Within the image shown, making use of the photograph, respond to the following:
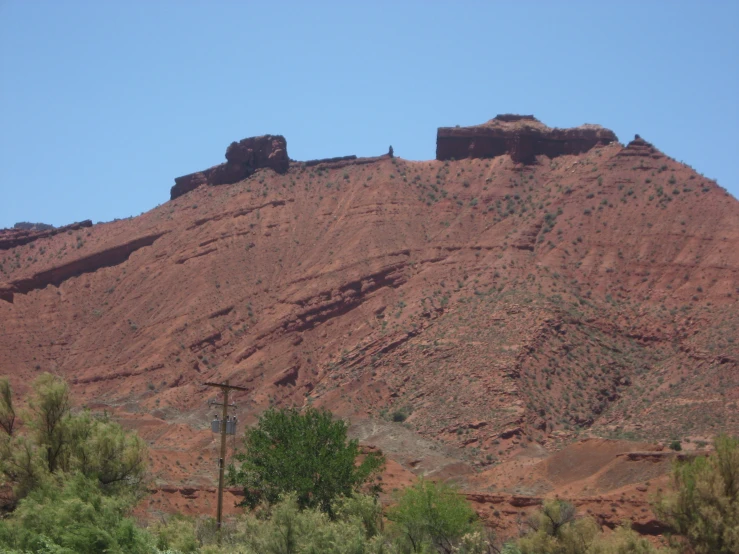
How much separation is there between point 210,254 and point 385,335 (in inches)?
890

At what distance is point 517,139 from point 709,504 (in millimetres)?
64603

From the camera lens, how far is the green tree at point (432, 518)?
136ft

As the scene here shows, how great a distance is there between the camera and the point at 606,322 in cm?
7438

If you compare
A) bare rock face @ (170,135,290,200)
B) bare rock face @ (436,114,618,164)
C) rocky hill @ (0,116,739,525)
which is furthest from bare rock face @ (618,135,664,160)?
bare rock face @ (170,135,290,200)

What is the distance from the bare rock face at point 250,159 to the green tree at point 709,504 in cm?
7209

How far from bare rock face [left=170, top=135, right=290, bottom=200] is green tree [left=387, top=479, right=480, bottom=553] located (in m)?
64.6

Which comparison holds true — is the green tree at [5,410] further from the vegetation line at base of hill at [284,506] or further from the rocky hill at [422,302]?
the rocky hill at [422,302]

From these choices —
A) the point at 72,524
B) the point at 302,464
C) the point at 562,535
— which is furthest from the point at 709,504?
the point at 72,524

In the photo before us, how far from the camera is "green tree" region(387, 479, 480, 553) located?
4153 cm

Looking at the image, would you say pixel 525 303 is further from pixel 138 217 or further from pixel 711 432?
pixel 138 217

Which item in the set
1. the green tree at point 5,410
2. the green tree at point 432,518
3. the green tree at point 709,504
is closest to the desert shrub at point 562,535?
→ the green tree at point 709,504

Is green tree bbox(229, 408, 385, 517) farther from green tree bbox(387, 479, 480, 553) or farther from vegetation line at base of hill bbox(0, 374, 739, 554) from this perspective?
green tree bbox(387, 479, 480, 553)

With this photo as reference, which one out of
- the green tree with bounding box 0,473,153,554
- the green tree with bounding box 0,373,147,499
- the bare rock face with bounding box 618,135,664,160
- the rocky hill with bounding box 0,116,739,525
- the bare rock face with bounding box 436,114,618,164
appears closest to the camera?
the green tree with bounding box 0,473,153,554

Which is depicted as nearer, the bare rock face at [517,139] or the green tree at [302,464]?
the green tree at [302,464]
